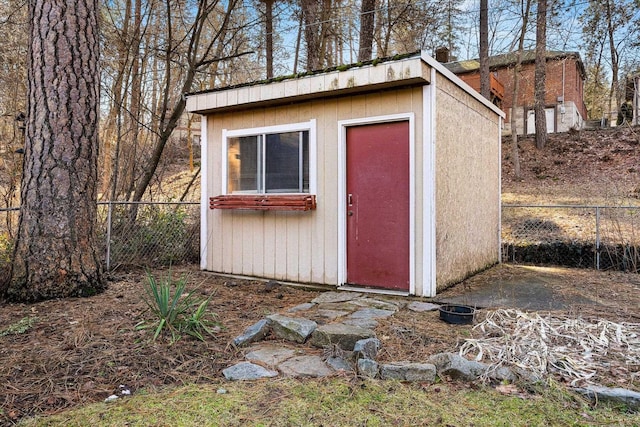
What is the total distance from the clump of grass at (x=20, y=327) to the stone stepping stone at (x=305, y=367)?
2.02 m

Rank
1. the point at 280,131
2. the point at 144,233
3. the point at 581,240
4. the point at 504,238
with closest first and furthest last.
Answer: the point at 280,131 → the point at 144,233 → the point at 581,240 → the point at 504,238

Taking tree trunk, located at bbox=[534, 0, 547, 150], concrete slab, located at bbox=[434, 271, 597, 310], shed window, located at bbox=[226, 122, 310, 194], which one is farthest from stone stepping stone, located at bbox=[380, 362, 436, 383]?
tree trunk, located at bbox=[534, 0, 547, 150]

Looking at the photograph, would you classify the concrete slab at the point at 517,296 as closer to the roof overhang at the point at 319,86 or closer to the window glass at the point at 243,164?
the roof overhang at the point at 319,86

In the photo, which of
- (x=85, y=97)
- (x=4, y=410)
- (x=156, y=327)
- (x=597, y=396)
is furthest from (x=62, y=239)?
(x=597, y=396)

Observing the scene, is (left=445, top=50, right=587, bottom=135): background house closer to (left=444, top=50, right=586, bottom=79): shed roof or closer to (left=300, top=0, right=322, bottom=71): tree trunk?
(left=444, top=50, right=586, bottom=79): shed roof

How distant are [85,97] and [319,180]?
101 inches

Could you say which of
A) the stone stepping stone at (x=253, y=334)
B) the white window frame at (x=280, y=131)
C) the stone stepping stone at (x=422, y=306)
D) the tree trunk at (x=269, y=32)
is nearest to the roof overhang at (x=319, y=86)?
the white window frame at (x=280, y=131)

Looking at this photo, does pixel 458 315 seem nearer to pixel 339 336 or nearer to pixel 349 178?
pixel 339 336

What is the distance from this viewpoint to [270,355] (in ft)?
9.26

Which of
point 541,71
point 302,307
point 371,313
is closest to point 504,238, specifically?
point 371,313

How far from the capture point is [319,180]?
5012 mm

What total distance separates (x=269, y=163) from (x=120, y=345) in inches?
120

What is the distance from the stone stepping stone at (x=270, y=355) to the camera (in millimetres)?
2719

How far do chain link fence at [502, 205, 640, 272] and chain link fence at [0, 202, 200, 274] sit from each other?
5147mm
